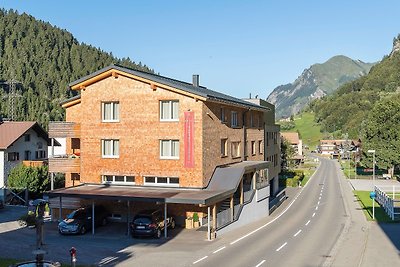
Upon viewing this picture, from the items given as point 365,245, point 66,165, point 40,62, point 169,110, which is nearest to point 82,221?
point 66,165

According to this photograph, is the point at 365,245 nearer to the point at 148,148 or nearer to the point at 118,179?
the point at 148,148

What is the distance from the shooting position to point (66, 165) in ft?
123

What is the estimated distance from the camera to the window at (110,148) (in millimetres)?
36062

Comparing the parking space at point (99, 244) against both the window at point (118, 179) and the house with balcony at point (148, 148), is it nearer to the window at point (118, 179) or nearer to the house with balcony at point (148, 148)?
the house with balcony at point (148, 148)

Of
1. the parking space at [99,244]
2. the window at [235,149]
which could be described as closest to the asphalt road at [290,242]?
the parking space at [99,244]

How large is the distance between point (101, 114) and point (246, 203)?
13.0 metres

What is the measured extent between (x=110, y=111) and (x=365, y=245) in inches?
800

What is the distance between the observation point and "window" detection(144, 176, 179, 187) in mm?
34375

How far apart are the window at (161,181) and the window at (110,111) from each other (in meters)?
5.19

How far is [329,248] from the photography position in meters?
27.5

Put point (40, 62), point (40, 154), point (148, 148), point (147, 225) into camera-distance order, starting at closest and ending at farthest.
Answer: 1. point (147, 225)
2. point (148, 148)
3. point (40, 154)
4. point (40, 62)

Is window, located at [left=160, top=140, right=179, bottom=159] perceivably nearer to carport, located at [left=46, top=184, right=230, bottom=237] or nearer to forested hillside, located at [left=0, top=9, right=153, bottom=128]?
carport, located at [left=46, top=184, right=230, bottom=237]

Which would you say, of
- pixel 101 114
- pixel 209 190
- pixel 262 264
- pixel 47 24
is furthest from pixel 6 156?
pixel 47 24

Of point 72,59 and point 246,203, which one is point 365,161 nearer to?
point 246,203
